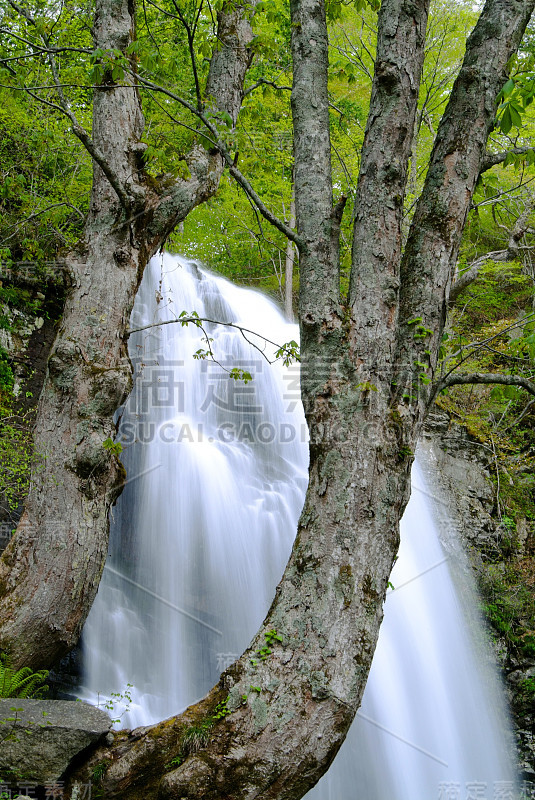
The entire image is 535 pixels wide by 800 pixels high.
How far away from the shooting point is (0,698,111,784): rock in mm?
2586

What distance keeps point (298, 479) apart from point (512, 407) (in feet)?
17.2

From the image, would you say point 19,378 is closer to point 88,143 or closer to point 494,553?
point 88,143

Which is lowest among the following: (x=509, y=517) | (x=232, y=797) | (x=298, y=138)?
(x=232, y=797)

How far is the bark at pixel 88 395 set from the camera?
139 inches

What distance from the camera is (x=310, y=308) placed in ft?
9.09

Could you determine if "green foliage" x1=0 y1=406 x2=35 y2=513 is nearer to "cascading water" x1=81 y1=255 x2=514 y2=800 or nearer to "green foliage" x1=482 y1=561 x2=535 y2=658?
"cascading water" x1=81 y1=255 x2=514 y2=800

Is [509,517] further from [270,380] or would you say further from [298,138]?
[298,138]

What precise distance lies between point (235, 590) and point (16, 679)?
11.2 ft

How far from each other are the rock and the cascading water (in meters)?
2.35

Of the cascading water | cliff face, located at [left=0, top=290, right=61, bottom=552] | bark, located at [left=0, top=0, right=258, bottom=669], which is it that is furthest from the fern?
cliff face, located at [left=0, top=290, right=61, bottom=552]

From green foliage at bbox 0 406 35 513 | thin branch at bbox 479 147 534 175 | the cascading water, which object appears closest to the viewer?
thin branch at bbox 479 147 534 175

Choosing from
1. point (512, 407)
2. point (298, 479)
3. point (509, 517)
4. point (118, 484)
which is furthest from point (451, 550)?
point (118, 484)

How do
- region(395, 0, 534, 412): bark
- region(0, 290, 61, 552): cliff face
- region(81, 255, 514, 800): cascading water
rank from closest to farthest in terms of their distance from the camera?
1. region(395, 0, 534, 412): bark
2. region(0, 290, 61, 552): cliff face
3. region(81, 255, 514, 800): cascading water

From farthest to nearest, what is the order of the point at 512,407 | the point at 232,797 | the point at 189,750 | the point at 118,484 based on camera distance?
1. the point at 512,407
2. the point at 118,484
3. the point at 189,750
4. the point at 232,797
